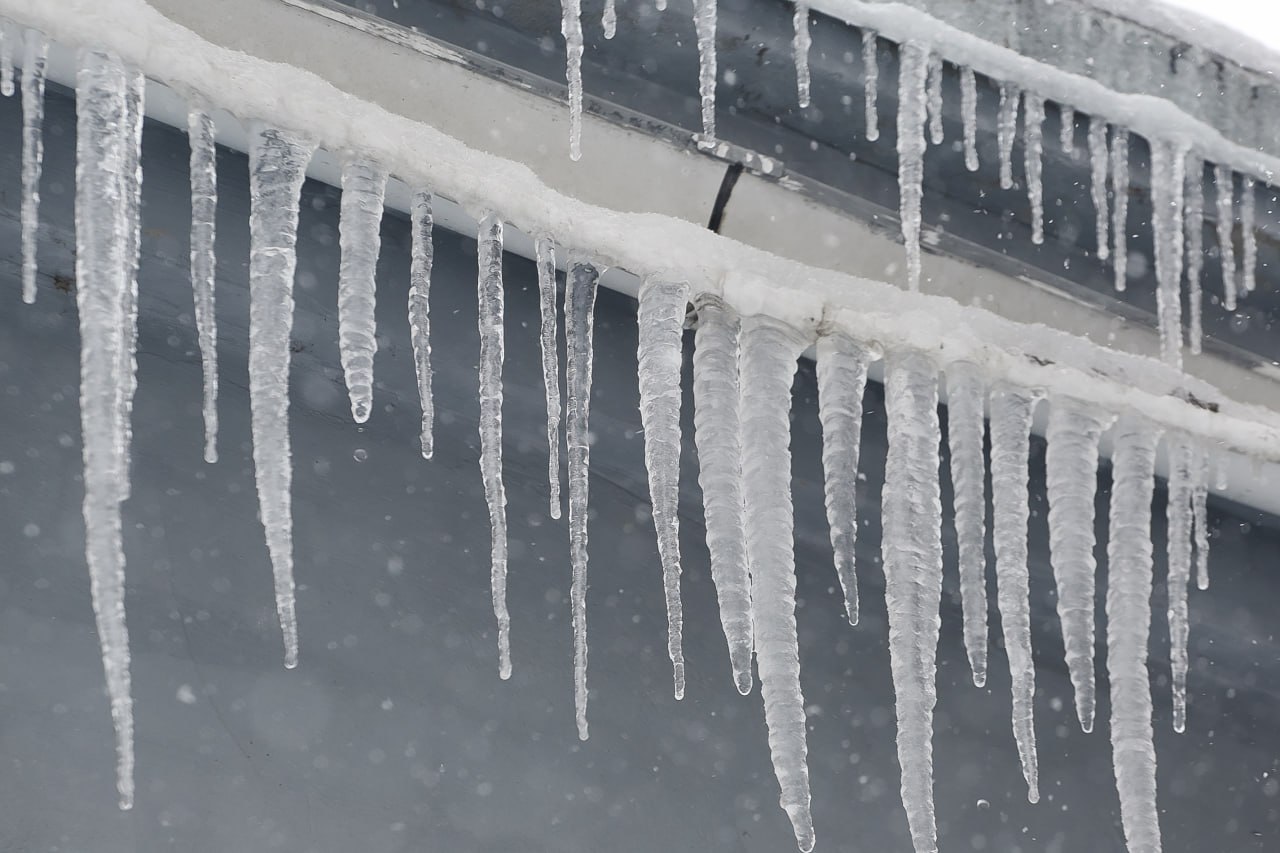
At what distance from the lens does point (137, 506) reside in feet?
5.61

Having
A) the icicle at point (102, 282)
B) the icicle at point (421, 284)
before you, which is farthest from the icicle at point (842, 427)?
the icicle at point (102, 282)

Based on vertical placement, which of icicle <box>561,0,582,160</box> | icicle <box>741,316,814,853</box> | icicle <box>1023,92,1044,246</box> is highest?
icicle <box>1023,92,1044,246</box>

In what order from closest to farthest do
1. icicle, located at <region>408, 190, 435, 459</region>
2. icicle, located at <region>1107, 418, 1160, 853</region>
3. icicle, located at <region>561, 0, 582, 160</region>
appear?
icicle, located at <region>561, 0, 582, 160</region> → icicle, located at <region>408, 190, 435, 459</region> → icicle, located at <region>1107, 418, 1160, 853</region>

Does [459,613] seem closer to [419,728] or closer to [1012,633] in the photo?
[419,728]

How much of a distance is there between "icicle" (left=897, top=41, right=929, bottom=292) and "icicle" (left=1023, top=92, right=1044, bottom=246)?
0.13 meters

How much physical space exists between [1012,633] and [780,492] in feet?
1.34

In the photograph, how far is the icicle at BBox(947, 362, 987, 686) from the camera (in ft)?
4.68

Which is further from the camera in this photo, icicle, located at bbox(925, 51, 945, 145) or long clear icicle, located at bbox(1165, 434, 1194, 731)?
long clear icicle, located at bbox(1165, 434, 1194, 731)

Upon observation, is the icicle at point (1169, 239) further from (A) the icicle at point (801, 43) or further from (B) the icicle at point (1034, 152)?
(A) the icicle at point (801, 43)

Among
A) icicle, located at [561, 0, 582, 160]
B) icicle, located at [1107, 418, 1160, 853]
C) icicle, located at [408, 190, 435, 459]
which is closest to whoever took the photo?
icicle, located at [561, 0, 582, 160]

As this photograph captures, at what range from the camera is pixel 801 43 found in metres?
1.24

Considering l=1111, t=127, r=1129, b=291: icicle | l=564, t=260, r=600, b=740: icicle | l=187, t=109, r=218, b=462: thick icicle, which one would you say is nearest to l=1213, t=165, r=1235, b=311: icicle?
l=1111, t=127, r=1129, b=291: icicle

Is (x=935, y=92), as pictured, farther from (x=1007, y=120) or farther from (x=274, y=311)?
(x=274, y=311)

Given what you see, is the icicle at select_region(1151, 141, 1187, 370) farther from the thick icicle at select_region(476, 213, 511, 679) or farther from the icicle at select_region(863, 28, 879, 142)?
the thick icicle at select_region(476, 213, 511, 679)
